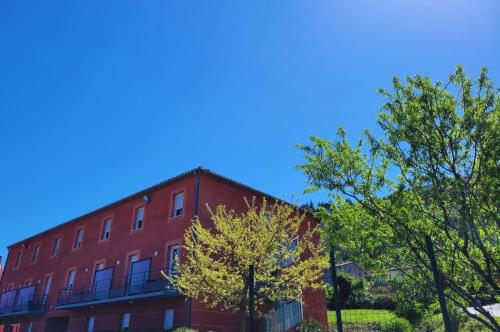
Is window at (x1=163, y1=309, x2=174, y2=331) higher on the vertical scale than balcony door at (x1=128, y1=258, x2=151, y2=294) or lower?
lower

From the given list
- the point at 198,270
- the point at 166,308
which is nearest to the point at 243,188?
the point at 166,308

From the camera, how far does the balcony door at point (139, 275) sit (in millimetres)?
20633

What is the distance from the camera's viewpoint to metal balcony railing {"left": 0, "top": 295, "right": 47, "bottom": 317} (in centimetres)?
3006

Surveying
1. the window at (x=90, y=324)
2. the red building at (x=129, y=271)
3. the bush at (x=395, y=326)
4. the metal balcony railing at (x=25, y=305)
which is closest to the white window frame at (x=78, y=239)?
the red building at (x=129, y=271)

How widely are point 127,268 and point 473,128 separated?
21053 mm

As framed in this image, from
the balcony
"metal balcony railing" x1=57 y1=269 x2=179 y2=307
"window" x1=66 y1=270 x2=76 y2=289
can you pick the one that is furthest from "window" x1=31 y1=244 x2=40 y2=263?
"metal balcony railing" x1=57 y1=269 x2=179 y2=307

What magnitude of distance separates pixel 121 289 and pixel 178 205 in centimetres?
545

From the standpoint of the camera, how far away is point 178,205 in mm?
22094

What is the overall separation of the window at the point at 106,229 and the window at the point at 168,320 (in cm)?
918

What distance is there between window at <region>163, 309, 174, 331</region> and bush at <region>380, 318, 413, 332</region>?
995 cm

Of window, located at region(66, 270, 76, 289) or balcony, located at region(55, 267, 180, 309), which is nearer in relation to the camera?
balcony, located at region(55, 267, 180, 309)

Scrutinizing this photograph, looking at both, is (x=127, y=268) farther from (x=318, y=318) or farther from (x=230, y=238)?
(x=230, y=238)

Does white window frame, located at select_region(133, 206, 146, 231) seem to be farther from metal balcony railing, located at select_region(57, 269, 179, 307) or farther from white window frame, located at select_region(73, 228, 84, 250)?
white window frame, located at select_region(73, 228, 84, 250)

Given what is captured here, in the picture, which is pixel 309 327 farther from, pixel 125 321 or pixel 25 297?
pixel 25 297
